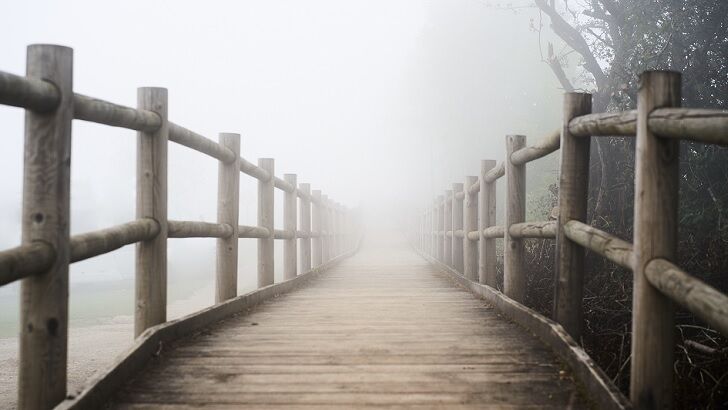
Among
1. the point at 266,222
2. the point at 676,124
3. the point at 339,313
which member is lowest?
the point at 339,313

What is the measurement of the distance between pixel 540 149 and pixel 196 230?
201 centimetres

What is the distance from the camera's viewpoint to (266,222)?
5480 millimetres

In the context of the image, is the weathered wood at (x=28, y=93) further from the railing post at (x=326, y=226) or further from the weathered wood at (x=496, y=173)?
the railing post at (x=326, y=226)

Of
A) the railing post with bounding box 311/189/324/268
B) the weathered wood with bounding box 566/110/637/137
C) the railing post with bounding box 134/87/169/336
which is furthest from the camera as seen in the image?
the railing post with bounding box 311/189/324/268

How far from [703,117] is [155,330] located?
2248mm

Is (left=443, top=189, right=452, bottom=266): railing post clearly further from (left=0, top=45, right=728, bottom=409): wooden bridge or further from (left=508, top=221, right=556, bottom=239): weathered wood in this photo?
(left=508, top=221, right=556, bottom=239): weathered wood

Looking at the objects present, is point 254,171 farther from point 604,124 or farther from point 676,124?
point 676,124

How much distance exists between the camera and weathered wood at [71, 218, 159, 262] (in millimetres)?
2123

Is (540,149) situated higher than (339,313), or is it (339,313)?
(540,149)

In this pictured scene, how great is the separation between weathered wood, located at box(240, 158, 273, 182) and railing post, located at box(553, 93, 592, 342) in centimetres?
244

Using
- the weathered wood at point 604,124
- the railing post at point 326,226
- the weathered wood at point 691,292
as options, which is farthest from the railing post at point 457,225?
the weathered wood at point 691,292

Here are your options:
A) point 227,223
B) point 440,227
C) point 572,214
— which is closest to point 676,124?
point 572,214

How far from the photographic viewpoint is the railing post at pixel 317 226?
968cm

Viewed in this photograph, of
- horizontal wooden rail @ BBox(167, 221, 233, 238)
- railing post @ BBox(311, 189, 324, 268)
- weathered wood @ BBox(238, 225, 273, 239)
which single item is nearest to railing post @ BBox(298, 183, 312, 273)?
railing post @ BBox(311, 189, 324, 268)
